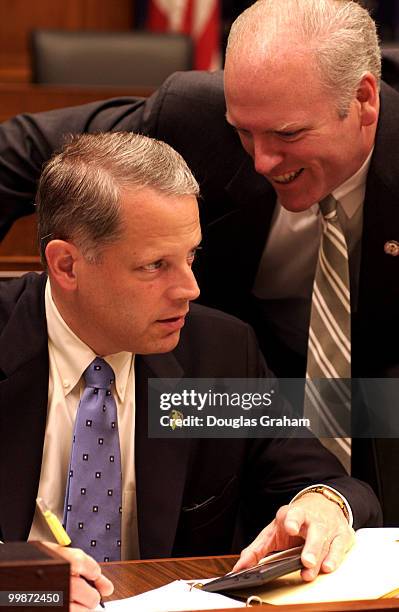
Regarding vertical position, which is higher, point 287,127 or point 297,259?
point 287,127

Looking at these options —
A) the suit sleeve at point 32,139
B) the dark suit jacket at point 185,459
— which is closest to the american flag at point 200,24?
the suit sleeve at point 32,139

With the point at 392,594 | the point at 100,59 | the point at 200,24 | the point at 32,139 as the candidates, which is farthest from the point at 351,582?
the point at 200,24

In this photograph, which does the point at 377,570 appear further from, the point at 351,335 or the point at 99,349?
the point at 351,335

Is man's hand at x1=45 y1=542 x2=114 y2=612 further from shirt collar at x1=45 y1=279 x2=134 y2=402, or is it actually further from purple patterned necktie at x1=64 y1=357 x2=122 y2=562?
shirt collar at x1=45 y1=279 x2=134 y2=402

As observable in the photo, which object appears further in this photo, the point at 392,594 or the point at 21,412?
the point at 21,412

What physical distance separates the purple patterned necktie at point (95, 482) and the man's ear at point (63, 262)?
0.17 meters

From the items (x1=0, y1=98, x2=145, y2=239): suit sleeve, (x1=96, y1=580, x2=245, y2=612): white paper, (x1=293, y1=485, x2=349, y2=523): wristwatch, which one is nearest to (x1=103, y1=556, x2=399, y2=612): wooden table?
(x1=96, y1=580, x2=245, y2=612): white paper

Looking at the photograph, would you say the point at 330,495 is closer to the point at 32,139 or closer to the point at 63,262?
the point at 63,262

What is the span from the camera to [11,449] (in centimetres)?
174

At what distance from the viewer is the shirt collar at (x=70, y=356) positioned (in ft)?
5.87

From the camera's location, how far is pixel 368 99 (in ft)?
7.18

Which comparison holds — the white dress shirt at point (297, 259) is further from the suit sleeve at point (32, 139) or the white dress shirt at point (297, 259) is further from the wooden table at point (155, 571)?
the wooden table at point (155, 571)

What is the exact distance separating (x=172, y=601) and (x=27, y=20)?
536 centimetres

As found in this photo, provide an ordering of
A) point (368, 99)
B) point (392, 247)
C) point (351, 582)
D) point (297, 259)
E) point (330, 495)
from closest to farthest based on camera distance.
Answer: point (351, 582) < point (330, 495) < point (368, 99) < point (392, 247) < point (297, 259)
